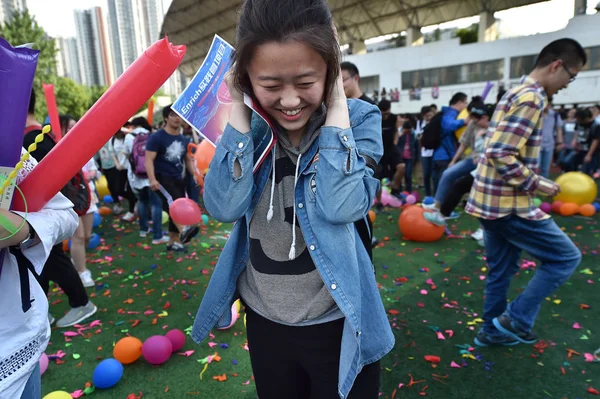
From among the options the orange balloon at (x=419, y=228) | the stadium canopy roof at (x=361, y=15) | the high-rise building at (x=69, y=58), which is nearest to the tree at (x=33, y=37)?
the stadium canopy roof at (x=361, y=15)

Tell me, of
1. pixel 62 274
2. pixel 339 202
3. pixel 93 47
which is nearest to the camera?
pixel 339 202

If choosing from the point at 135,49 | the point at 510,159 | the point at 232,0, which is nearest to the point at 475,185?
the point at 510,159

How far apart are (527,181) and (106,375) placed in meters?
3.18

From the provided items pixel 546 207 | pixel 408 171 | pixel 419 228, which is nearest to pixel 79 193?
pixel 419 228

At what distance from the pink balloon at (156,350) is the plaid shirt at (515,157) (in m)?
2.54

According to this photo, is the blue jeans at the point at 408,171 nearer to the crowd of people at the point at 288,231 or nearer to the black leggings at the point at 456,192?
the black leggings at the point at 456,192

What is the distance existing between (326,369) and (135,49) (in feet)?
260

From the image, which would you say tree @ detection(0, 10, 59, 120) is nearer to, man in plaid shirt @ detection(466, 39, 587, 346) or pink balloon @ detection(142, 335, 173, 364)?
pink balloon @ detection(142, 335, 173, 364)

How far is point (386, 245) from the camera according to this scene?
18.8 feet

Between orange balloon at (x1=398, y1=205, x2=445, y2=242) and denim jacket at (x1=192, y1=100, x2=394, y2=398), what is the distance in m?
4.40

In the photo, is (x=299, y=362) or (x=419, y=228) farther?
(x=419, y=228)

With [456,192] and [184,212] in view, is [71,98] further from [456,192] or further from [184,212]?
[456,192]

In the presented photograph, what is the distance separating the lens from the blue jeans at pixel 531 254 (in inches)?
103

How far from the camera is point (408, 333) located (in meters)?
3.28
